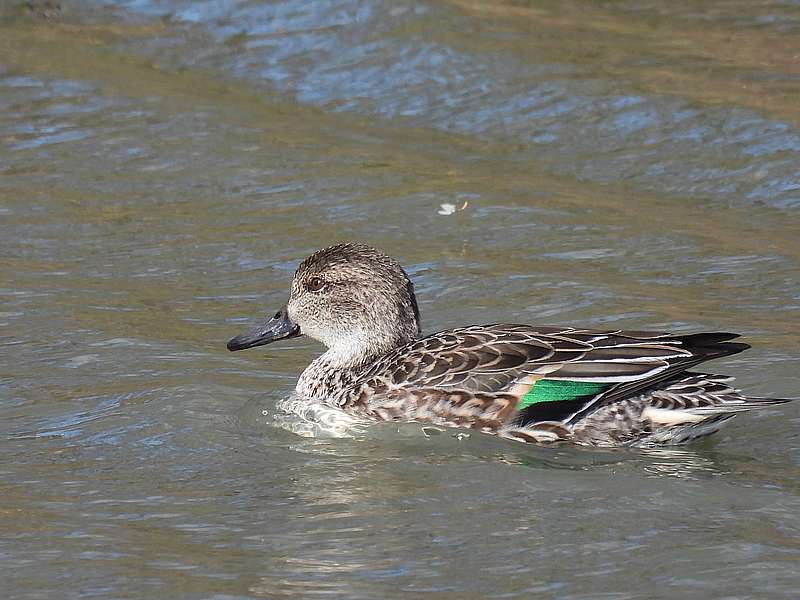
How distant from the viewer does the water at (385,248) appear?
20.7 feet

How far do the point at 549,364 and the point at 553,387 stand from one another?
0.11m

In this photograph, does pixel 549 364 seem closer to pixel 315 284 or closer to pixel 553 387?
pixel 553 387

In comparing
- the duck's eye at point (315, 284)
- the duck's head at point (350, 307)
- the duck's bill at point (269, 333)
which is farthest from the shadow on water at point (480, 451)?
the duck's eye at point (315, 284)

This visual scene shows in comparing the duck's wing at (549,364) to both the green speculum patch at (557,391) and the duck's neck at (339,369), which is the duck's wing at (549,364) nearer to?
the green speculum patch at (557,391)

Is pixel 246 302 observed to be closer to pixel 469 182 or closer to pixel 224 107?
pixel 469 182

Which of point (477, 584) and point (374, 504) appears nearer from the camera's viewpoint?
point (477, 584)

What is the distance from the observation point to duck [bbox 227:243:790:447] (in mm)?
7379

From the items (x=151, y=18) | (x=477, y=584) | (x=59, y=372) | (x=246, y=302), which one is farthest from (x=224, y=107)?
(x=477, y=584)

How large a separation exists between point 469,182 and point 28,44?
5562 millimetres

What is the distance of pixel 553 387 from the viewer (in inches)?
297

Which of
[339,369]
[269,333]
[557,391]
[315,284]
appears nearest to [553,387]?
[557,391]

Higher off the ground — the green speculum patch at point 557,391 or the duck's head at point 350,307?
the duck's head at point 350,307

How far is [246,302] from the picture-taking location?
Answer: 9.95 meters

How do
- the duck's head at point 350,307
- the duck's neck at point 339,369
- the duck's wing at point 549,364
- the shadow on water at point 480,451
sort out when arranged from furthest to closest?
1. the duck's head at point 350,307
2. the duck's neck at point 339,369
3. the duck's wing at point 549,364
4. the shadow on water at point 480,451
